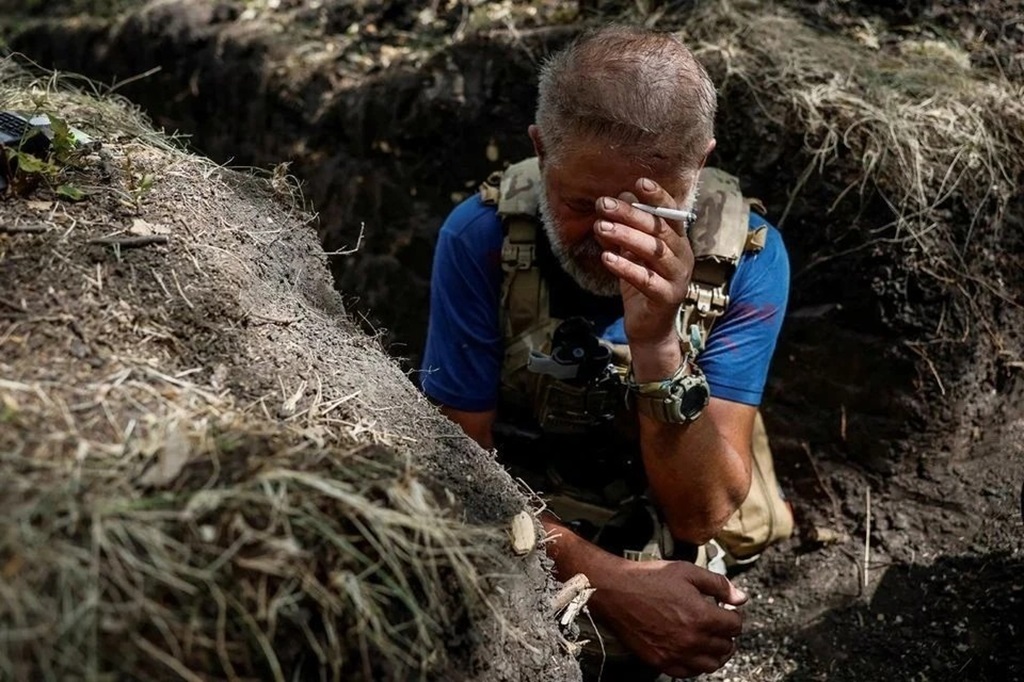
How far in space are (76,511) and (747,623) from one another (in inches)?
122

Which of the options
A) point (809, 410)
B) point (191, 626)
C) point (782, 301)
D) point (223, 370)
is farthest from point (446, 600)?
point (809, 410)

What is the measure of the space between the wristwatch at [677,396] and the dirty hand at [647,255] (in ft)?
0.52

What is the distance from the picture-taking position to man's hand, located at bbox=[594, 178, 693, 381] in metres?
2.70

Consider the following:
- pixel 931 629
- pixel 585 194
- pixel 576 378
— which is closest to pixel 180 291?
pixel 585 194

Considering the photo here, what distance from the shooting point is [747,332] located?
329 centimetres

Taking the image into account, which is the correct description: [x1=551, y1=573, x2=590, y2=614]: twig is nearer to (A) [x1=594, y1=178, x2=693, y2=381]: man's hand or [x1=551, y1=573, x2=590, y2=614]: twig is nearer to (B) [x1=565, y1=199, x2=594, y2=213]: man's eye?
(A) [x1=594, y1=178, x2=693, y2=381]: man's hand

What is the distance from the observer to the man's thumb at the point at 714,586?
2957 millimetres

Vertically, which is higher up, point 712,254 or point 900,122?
point 900,122

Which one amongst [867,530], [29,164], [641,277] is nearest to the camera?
[29,164]

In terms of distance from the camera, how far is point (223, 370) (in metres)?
2.04

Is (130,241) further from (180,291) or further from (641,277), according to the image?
(641,277)

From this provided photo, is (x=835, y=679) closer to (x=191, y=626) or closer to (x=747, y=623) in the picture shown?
(x=747, y=623)

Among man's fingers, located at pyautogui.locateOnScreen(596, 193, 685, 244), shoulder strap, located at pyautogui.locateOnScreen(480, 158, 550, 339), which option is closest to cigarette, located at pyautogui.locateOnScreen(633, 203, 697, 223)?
man's fingers, located at pyautogui.locateOnScreen(596, 193, 685, 244)

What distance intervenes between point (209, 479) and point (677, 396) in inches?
62.3
